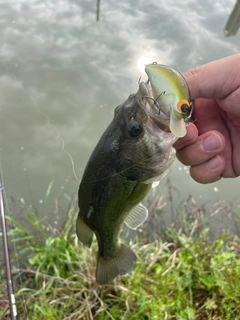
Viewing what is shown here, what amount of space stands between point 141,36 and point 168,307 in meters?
4.49

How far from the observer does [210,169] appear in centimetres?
205

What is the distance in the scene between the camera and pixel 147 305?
2668 millimetres

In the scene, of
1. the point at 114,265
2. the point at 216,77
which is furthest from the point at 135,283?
the point at 216,77

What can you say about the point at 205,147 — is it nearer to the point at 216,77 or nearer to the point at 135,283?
the point at 216,77

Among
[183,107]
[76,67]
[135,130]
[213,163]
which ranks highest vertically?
[183,107]

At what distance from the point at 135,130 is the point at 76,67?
13.6ft

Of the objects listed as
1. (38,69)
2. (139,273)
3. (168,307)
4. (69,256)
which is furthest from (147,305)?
(38,69)

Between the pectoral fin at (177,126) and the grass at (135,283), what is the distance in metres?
1.69

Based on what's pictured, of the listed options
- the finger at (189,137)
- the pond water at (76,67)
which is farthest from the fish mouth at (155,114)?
the pond water at (76,67)

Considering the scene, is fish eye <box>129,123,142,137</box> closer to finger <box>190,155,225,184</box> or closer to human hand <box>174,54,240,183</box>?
human hand <box>174,54,240,183</box>

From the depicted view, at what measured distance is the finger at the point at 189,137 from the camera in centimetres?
189

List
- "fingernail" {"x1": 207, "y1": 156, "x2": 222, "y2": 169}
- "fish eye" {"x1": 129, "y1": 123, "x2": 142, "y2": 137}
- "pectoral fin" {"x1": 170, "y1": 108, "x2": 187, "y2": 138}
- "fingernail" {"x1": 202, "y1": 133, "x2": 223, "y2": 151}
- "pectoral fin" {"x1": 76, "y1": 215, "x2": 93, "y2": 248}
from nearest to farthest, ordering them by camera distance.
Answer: "pectoral fin" {"x1": 170, "y1": 108, "x2": 187, "y2": 138} → "fish eye" {"x1": 129, "y1": 123, "x2": 142, "y2": 137} → "pectoral fin" {"x1": 76, "y1": 215, "x2": 93, "y2": 248} → "fingernail" {"x1": 202, "y1": 133, "x2": 223, "y2": 151} → "fingernail" {"x1": 207, "y1": 156, "x2": 222, "y2": 169}

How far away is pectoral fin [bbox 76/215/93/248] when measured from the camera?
5.66 ft

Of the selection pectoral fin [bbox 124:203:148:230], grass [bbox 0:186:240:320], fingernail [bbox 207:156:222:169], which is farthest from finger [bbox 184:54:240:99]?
grass [bbox 0:186:240:320]
